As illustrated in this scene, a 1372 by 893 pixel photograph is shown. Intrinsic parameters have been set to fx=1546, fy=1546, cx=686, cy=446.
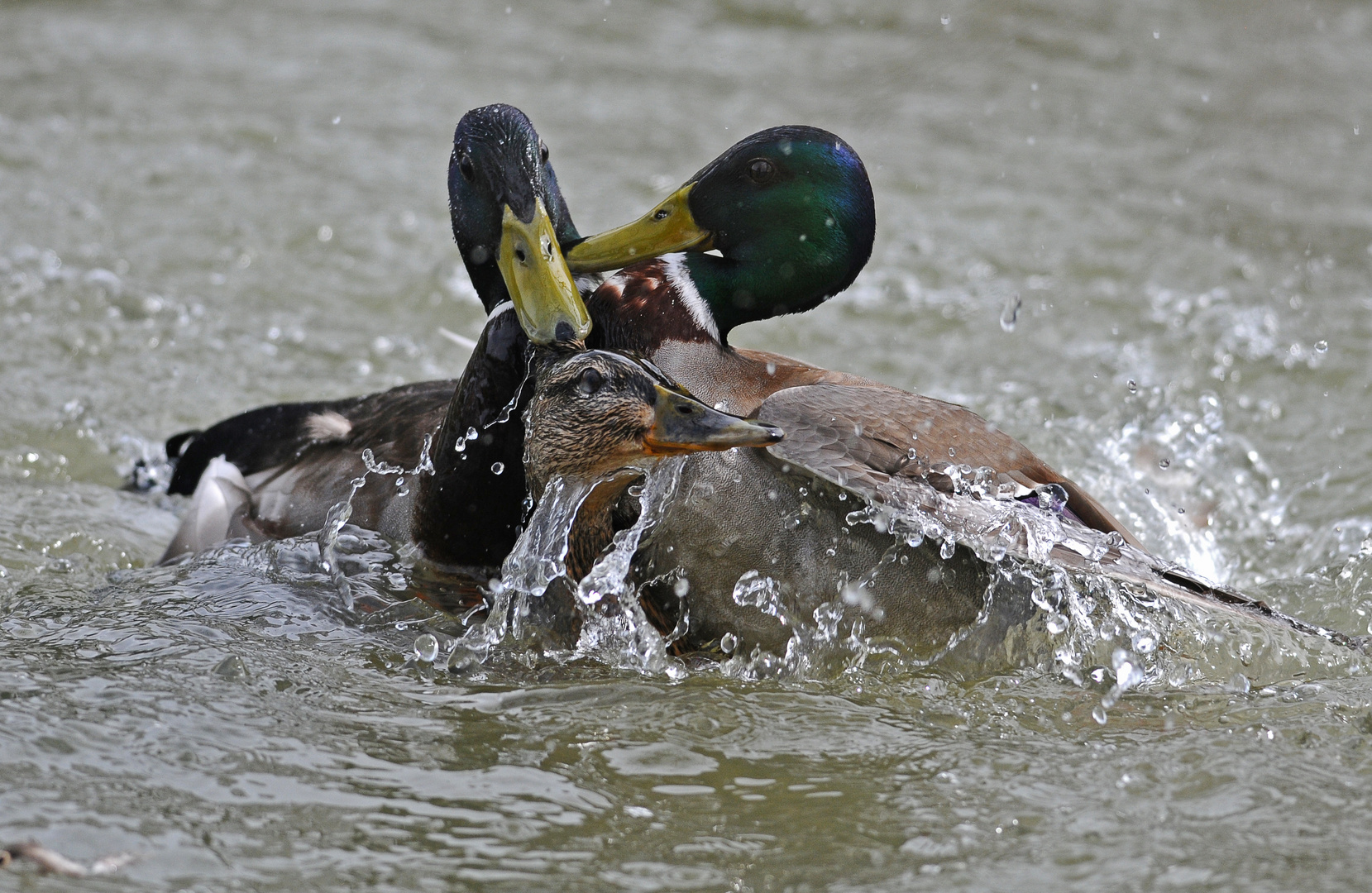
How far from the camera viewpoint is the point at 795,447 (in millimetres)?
3604

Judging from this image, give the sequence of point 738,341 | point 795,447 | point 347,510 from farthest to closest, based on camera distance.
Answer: point 738,341 < point 347,510 < point 795,447

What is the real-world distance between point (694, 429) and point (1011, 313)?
4006mm

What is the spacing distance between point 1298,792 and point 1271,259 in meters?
5.71

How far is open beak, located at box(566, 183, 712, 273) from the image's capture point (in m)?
4.18

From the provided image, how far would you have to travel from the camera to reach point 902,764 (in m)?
3.17

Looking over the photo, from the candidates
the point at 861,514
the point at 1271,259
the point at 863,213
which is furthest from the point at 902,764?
the point at 1271,259

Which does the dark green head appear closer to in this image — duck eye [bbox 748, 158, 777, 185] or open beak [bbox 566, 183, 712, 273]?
open beak [bbox 566, 183, 712, 273]

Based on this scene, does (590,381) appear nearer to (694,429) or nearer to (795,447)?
(694,429)

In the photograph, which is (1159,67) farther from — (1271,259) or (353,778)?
(353,778)

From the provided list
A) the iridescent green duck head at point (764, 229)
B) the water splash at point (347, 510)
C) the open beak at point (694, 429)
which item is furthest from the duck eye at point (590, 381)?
the water splash at point (347, 510)

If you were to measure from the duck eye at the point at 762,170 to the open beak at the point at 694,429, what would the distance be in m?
0.81

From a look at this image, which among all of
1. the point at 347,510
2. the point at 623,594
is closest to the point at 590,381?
the point at 623,594

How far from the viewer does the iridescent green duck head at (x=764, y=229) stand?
13.4ft

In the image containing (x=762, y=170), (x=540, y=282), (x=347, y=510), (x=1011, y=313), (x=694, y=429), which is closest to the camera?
(x=694, y=429)
